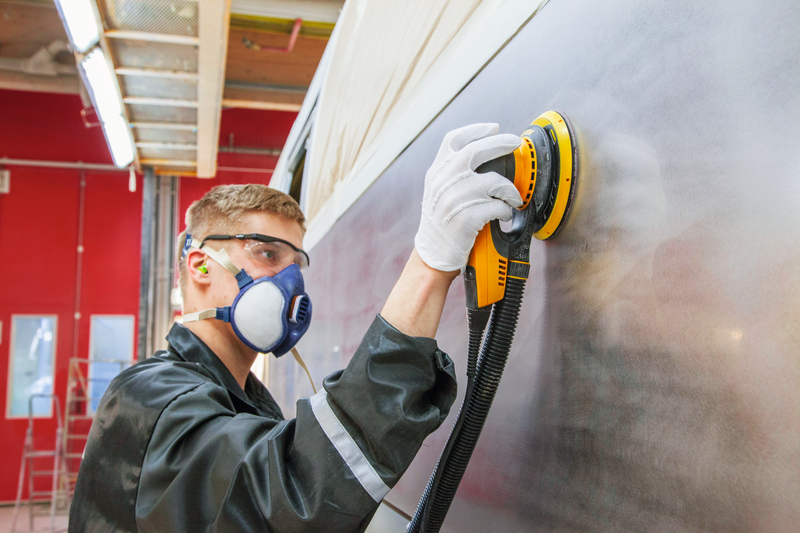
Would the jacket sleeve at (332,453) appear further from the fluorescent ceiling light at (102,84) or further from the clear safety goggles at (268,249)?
the fluorescent ceiling light at (102,84)

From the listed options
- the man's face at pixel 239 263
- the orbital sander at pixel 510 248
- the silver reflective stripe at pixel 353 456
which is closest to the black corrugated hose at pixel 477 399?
the orbital sander at pixel 510 248

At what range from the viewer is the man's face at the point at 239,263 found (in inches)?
54.2

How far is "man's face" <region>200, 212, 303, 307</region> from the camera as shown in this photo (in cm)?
138

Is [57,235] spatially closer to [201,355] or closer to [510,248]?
[201,355]

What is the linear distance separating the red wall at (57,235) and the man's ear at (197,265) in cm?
697

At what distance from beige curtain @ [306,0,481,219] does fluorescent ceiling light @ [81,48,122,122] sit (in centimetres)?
217

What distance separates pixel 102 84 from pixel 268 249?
357cm

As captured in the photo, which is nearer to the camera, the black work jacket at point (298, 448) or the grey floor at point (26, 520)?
the black work jacket at point (298, 448)

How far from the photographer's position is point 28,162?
7512mm

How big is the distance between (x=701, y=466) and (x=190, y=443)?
71 centimetres

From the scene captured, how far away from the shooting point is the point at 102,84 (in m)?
4.13

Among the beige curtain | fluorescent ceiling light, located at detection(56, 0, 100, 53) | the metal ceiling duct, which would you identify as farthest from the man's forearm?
fluorescent ceiling light, located at detection(56, 0, 100, 53)

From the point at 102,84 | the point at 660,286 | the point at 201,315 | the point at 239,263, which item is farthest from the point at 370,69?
the point at 102,84

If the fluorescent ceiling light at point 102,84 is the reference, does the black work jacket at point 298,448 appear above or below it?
below
